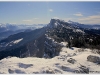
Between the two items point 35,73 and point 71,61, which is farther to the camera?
point 71,61

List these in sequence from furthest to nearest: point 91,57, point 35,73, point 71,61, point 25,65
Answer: point 91,57 < point 71,61 < point 25,65 < point 35,73

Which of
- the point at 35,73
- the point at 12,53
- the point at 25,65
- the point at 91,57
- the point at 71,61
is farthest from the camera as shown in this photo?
the point at 12,53

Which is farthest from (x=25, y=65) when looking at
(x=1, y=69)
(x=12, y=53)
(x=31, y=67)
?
(x=12, y=53)

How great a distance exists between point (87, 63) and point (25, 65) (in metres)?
11.3

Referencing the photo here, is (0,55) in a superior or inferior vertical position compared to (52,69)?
inferior

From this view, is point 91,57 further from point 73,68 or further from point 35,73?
point 35,73

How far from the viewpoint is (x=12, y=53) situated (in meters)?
185

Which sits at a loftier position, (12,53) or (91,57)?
(91,57)

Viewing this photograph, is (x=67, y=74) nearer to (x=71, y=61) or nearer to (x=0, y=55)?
(x=71, y=61)

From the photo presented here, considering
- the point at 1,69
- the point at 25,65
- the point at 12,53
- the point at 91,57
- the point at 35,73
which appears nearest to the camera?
the point at 35,73

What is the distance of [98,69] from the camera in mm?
27438

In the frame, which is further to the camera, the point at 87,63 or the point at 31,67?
the point at 87,63

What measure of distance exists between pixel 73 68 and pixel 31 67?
6729 millimetres

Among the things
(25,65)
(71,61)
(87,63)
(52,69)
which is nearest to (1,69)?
(25,65)
